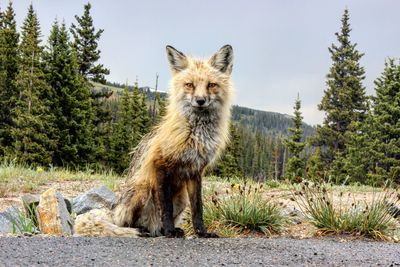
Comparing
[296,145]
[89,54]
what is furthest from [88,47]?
[296,145]

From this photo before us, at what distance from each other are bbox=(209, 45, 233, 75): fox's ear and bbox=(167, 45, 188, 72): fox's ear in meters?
0.39

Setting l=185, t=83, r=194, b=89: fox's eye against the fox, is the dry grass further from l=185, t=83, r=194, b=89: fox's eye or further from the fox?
l=185, t=83, r=194, b=89: fox's eye

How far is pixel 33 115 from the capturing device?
3778 cm

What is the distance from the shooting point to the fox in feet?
20.0

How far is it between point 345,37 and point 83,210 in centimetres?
4843

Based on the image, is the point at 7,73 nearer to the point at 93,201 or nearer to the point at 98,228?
the point at 93,201

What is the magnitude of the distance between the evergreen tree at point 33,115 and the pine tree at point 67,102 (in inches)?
36.4

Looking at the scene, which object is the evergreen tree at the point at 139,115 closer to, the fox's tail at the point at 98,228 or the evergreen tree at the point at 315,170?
the evergreen tree at the point at 315,170

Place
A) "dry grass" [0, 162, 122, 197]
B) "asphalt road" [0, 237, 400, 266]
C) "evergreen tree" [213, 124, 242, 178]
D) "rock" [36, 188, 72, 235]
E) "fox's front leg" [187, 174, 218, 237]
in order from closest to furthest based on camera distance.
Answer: "asphalt road" [0, 237, 400, 266], "fox's front leg" [187, 174, 218, 237], "rock" [36, 188, 72, 235], "dry grass" [0, 162, 122, 197], "evergreen tree" [213, 124, 242, 178]

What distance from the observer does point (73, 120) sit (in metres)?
39.4

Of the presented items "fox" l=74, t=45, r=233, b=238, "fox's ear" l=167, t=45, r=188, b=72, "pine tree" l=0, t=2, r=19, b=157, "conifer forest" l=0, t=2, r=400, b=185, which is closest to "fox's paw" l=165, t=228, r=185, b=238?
"fox" l=74, t=45, r=233, b=238

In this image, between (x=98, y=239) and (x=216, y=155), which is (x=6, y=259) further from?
(x=216, y=155)

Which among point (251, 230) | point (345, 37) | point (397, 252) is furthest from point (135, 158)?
point (345, 37)

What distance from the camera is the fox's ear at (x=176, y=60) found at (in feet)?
22.0
